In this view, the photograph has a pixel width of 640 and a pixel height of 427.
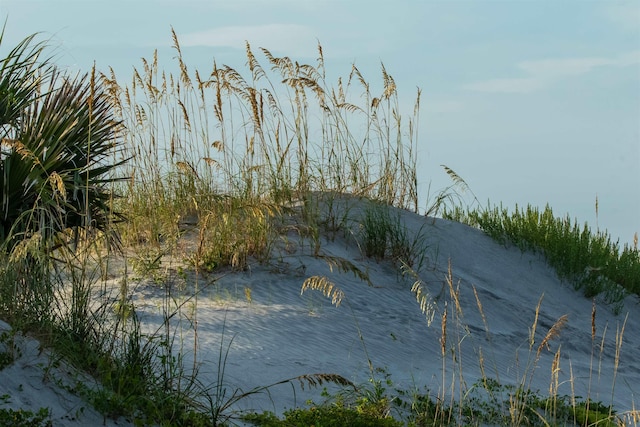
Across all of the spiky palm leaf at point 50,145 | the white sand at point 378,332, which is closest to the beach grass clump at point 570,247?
the white sand at point 378,332

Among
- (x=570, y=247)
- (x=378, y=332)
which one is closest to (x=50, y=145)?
(x=378, y=332)

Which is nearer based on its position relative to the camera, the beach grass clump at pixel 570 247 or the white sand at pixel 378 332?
the white sand at pixel 378 332

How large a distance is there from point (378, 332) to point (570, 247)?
4.66 meters

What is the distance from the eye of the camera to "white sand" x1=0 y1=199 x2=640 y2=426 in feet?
16.5

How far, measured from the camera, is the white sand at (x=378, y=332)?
5.02m

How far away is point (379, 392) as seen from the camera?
4.93m

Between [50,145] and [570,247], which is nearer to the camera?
[50,145]

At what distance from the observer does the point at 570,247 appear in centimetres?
1055

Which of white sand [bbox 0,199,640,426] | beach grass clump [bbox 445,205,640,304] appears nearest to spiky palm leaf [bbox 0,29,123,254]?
white sand [bbox 0,199,640,426]

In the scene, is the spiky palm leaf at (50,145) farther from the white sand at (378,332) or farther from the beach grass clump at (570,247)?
the beach grass clump at (570,247)

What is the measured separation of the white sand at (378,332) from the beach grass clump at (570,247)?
281mm

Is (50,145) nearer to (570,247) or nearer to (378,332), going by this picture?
(378,332)

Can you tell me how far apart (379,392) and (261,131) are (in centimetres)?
400

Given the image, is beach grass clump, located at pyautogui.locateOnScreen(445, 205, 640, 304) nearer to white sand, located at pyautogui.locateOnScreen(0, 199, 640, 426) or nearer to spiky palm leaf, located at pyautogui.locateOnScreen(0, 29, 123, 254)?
white sand, located at pyautogui.locateOnScreen(0, 199, 640, 426)
